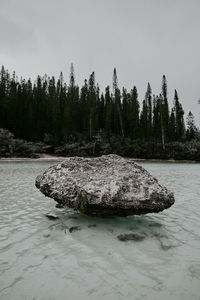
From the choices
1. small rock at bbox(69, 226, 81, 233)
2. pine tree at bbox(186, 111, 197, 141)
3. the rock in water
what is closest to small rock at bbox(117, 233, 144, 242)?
the rock in water

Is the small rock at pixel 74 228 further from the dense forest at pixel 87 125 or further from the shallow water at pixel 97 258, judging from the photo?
the dense forest at pixel 87 125

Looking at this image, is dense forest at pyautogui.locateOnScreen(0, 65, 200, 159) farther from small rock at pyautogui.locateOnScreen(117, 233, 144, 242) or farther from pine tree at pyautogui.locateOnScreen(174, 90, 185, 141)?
small rock at pyautogui.locateOnScreen(117, 233, 144, 242)

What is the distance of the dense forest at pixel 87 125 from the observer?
35406 millimetres

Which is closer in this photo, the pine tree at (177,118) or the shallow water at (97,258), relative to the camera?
the shallow water at (97,258)

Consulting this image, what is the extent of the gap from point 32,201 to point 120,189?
3095 millimetres

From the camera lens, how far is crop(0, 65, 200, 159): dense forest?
3541 centimetres

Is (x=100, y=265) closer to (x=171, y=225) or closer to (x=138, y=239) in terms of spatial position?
(x=138, y=239)

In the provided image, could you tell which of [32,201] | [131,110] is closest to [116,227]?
[32,201]

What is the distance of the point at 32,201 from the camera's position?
19.4ft

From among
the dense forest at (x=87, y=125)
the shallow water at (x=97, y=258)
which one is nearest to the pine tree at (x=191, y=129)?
the dense forest at (x=87, y=125)

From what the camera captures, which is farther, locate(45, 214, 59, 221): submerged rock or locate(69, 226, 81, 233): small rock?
locate(45, 214, 59, 221): submerged rock

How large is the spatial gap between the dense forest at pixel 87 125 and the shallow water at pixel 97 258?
88.9ft

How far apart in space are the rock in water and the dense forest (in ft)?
86.2

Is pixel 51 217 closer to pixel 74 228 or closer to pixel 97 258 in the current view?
pixel 74 228
